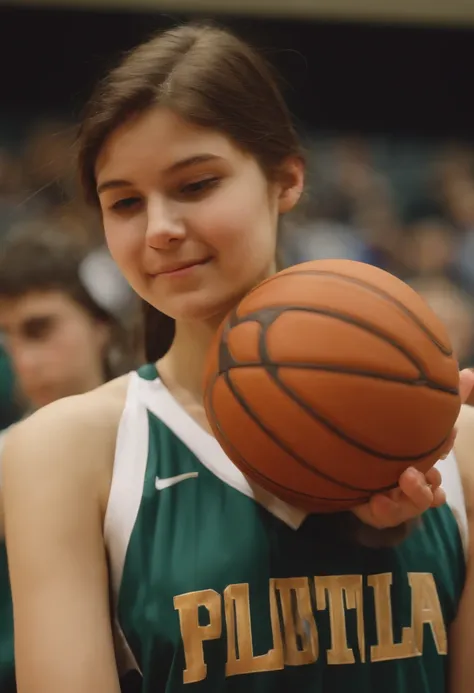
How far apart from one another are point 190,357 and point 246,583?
0.29 metres

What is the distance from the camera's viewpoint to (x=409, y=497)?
0.85 meters

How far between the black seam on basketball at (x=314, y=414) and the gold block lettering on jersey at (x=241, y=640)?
25 centimetres

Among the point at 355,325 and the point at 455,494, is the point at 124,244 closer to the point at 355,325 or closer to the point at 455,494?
the point at 355,325

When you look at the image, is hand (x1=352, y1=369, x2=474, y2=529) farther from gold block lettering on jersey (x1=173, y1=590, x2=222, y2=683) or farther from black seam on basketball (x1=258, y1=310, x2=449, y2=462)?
gold block lettering on jersey (x1=173, y1=590, x2=222, y2=683)

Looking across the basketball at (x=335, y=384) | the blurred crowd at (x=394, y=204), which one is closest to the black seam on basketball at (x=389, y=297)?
the basketball at (x=335, y=384)

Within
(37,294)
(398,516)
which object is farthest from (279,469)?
(37,294)

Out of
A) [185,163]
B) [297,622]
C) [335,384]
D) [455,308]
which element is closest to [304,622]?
[297,622]

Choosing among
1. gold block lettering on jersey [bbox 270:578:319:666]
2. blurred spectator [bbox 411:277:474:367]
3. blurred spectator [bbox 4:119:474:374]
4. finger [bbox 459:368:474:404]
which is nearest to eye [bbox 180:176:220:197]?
finger [bbox 459:368:474:404]

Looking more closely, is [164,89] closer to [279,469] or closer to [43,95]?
[279,469]

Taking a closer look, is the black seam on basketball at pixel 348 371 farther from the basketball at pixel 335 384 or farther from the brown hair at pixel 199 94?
the brown hair at pixel 199 94

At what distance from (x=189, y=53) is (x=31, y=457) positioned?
1.75ft

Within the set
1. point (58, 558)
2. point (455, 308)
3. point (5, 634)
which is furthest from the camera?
point (455, 308)

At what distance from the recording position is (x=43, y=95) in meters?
2.82

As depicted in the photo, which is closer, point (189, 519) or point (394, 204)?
point (189, 519)
